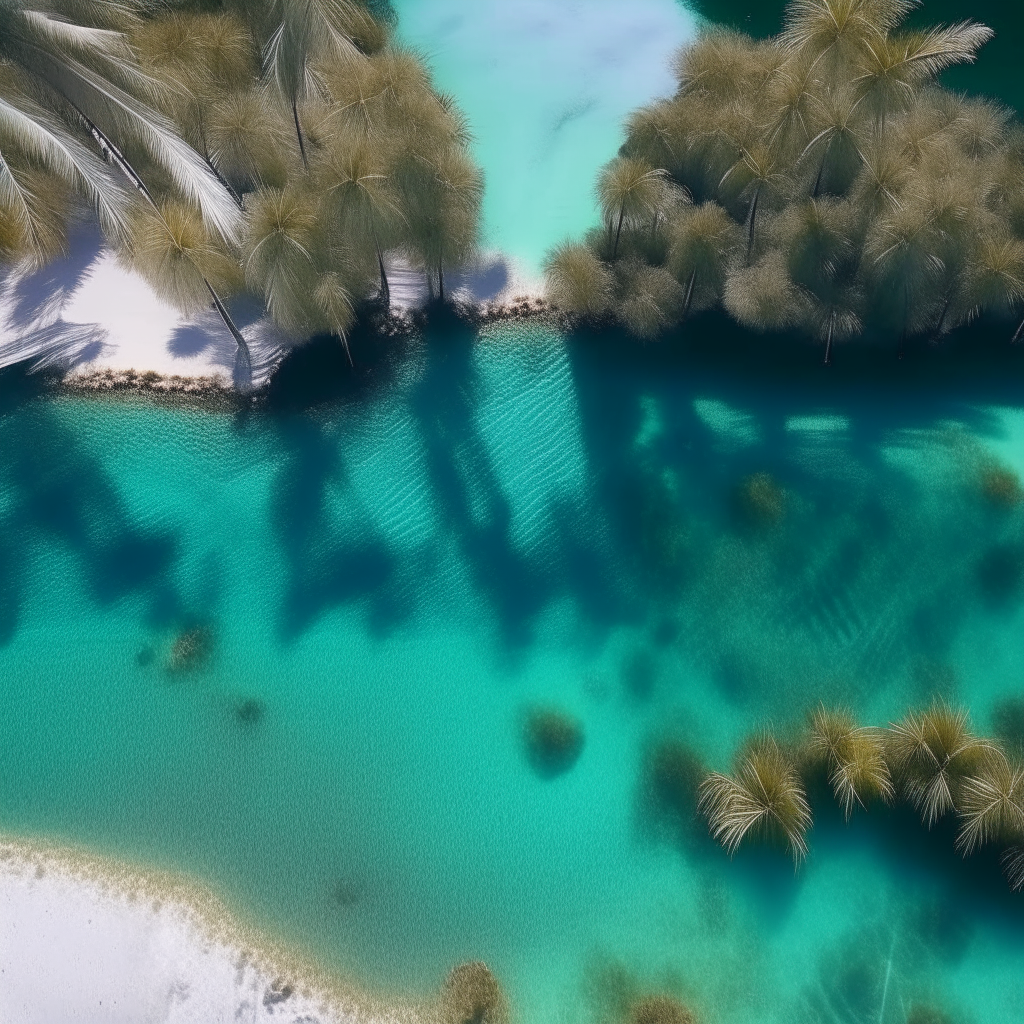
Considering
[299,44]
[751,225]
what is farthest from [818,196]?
[299,44]

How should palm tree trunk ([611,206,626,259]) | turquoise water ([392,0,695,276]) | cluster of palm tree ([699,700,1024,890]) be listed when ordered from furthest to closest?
turquoise water ([392,0,695,276]), palm tree trunk ([611,206,626,259]), cluster of palm tree ([699,700,1024,890])

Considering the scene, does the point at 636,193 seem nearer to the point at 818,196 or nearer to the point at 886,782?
the point at 818,196

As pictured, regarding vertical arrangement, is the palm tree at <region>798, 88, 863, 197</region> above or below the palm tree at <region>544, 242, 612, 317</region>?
above

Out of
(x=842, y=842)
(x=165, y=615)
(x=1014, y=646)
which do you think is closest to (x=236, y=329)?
(x=165, y=615)

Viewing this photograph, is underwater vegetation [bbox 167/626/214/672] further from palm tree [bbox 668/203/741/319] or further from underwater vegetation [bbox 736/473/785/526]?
palm tree [bbox 668/203/741/319]

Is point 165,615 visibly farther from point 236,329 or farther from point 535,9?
point 535,9

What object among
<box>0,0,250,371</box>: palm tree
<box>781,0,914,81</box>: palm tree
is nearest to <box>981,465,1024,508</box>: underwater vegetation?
<box>781,0,914,81</box>: palm tree
